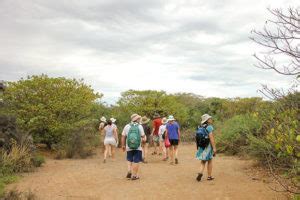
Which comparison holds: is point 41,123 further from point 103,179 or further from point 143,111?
point 143,111

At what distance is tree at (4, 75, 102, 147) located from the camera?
18969mm

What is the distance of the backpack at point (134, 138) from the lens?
40.3ft

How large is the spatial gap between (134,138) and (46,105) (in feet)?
26.4

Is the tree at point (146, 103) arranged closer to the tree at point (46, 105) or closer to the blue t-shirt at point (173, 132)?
the tree at point (46, 105)

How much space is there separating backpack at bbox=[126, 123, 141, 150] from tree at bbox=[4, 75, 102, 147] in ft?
24.3

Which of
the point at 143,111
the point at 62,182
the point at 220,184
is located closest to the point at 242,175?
the point at 220,184

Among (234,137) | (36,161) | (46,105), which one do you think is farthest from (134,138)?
(46,105)

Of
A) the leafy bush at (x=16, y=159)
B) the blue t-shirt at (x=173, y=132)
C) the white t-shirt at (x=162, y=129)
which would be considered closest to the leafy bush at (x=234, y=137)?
the white t-shirt at (x=162, y=129)

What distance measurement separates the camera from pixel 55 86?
65.2ft

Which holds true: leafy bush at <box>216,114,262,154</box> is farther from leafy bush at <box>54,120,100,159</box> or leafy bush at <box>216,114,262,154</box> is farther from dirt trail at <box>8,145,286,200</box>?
leafy bush at <box>54,120,100,159</box>

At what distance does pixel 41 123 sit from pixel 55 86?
6.10ft

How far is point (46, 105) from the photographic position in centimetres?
1923

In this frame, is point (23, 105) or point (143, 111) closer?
point (23, 105)

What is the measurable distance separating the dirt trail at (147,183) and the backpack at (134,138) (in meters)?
0.98
